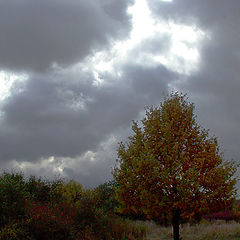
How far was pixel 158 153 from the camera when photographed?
16.8 meters

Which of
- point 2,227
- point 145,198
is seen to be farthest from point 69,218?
point 145,198

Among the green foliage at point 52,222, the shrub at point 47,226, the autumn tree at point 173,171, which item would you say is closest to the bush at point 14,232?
the green foliage at point 52,222

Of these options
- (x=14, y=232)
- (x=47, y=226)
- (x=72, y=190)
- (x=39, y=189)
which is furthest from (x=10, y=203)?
(x=72, y=190)

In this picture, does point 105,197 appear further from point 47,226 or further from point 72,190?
Answer: point 47,226

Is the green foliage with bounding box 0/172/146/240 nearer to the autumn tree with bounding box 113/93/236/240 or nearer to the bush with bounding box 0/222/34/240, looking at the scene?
the bush with bounding box 0/222/34/240

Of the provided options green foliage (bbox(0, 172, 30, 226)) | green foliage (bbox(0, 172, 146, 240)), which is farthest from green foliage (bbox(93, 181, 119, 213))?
green foliage (bbox(0, 172, 30, 226))

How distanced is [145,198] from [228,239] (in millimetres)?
6827

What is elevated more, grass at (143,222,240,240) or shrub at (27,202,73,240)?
shrub at (27,202,73,240)

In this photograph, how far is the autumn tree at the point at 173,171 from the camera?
15.5 metres

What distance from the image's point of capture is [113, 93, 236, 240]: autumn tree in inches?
611

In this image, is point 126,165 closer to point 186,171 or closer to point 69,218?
point 186,171

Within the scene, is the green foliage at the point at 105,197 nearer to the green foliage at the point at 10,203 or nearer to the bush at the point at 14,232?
the green foliage at the point at 10,203

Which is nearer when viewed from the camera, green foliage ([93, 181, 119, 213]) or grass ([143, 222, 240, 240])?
grass ([143, 222, 240, 240])

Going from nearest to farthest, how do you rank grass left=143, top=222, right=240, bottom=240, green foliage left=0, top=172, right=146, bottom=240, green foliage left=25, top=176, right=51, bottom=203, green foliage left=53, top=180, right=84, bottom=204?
green foliage left=0, top=172, right=146, bottom=240, grass left=143, top=222, right=240, bottom=240, green foliage left=25, top=176, right=51, bottom=203, green foliage left=53, top=180, right=84, bottom=204
